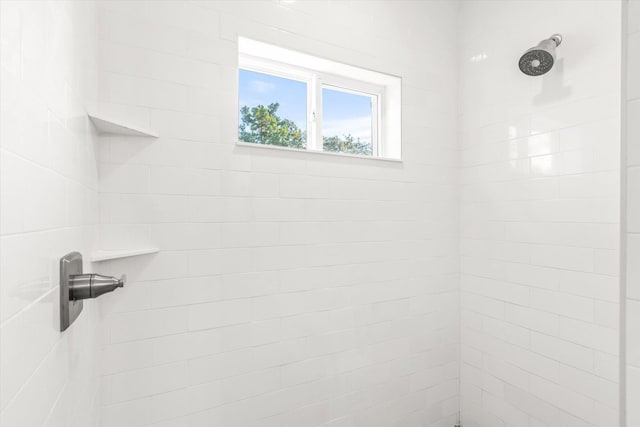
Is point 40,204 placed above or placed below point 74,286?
above

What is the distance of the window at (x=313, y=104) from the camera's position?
1.62 metres

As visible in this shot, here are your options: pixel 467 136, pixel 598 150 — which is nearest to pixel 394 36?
pixel 467 136

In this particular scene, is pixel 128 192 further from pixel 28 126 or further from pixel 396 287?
pixel 396 287

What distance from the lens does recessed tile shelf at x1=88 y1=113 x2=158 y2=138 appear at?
1.05 metres

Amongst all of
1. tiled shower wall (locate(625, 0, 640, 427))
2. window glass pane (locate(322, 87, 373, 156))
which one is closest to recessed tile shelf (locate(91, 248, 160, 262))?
window glass pane (locate(322, 87, 373, 156))

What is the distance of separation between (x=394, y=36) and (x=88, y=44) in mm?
1432

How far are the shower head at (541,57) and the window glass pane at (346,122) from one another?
0.77 meters

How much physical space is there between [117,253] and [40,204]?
607 mm

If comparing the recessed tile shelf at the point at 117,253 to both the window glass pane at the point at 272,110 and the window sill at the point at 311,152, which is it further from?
the window glass pane at the point at 272,110

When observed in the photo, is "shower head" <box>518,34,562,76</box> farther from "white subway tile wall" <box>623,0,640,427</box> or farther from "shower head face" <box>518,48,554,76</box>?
"white subway tile wall" <box>623,0,640,427</box>

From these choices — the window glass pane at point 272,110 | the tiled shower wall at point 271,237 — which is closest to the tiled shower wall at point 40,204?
the tiled shower wall at point 271,237

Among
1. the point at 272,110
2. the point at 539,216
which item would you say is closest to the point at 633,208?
the point at 539,216

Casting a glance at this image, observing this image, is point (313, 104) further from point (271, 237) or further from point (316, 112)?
point (271, 237)

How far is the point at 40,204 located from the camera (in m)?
0.55
